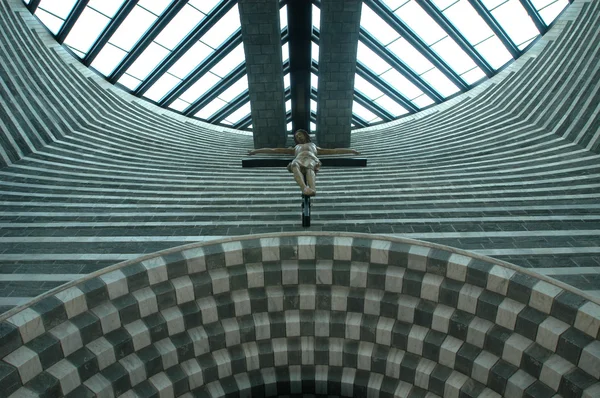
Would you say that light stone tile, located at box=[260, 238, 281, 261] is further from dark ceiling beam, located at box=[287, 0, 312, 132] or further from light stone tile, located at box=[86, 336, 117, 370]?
dark ceiling beam, located at box=[287, 0, 312, 132]

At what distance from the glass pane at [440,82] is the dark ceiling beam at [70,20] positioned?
40.9ft

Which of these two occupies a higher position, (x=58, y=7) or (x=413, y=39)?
(x=58, y=7)

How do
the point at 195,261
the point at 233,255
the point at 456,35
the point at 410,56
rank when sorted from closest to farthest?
1. the point at 195,261
2. the point at 233,255
3. the point at 456,35
4. the point at 410,56

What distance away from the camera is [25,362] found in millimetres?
5449

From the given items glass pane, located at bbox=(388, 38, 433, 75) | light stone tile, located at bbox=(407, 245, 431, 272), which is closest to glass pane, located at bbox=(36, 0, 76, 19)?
glass pane, located at bbox=(388, 38, 433, 75)

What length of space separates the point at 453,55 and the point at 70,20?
1342 cm

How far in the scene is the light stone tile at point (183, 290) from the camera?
6891 millimetres

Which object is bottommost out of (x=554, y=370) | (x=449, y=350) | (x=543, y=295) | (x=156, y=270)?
(x=449, y=350)

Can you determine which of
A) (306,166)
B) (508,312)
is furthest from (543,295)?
(306,166)

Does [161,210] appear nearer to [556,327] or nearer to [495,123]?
[556,327]

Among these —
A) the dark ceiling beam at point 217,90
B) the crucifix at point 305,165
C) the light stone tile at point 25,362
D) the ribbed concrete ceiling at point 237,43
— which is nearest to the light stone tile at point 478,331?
the crucifix at point 305,165

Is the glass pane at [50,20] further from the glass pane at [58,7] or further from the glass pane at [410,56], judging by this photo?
the glass pane at [410,56]

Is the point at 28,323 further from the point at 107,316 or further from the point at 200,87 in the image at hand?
the point at 200,87

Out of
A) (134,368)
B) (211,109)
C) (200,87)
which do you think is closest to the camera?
(134,368)
